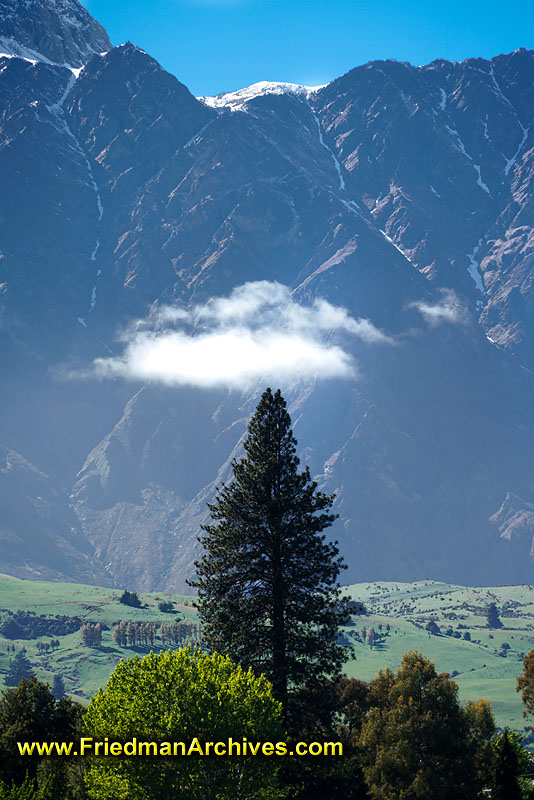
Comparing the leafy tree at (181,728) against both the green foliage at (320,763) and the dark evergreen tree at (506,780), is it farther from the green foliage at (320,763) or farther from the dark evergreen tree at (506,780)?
the dark evergreen tree at (506,780)

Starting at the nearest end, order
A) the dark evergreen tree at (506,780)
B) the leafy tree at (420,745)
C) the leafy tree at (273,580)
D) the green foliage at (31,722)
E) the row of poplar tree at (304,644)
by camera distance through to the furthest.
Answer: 1. the dark evergreen tree at (506,780)
2. the row of poplar tree at (304,644)
3. the green foliage at (31,722)
4. the leafy tree at (273,580)
5. the leafy tree at (420,745)

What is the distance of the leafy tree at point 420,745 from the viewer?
6253 centimetres

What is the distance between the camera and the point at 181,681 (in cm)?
4859

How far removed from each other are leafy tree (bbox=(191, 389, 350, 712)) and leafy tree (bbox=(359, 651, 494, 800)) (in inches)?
295

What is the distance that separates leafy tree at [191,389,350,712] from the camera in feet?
203

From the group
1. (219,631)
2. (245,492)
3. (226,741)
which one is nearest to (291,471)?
(245,492)

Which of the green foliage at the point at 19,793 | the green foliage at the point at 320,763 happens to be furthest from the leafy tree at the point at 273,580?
the green foliage at the point at 19,793

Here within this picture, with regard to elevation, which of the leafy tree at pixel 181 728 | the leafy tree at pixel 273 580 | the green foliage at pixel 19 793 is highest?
the leafy tree at pixel 273 580

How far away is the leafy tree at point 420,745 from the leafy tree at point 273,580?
24.6ft

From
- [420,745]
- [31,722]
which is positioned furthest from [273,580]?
[31,722]

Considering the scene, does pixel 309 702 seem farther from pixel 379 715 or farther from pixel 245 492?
pixel 245 492

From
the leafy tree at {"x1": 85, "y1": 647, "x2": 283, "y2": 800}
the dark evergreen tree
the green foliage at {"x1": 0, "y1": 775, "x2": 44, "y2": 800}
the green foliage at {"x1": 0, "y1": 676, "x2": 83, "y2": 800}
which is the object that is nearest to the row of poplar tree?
the dark evergreen tree

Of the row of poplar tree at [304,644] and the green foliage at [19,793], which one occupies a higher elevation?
the row of poplar tree at [304,644]

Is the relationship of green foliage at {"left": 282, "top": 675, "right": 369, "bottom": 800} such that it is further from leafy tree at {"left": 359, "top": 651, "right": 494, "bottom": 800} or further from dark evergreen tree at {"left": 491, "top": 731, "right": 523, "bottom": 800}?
dark evergreen tree at {"left": 491, "top": 731, "right": 523, "bottom": 800}
